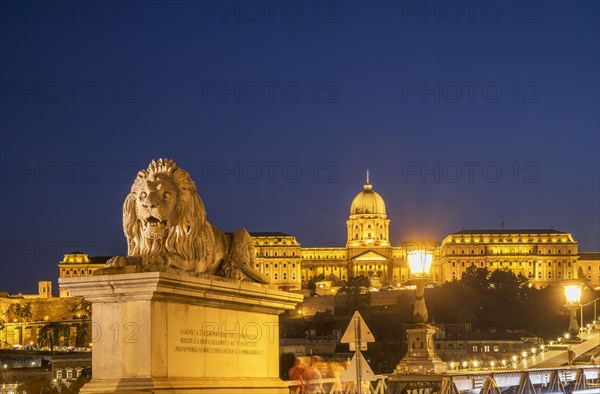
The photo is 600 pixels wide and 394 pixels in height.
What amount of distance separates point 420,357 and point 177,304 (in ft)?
25.2

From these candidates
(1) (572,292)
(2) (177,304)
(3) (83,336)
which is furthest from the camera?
(3) (83,336)

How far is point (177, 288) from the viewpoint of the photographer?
15.7 meters

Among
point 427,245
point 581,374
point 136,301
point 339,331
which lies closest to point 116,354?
point 136,301

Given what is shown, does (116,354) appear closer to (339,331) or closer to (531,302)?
(339,331)

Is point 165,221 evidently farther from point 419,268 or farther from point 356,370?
point 419,268

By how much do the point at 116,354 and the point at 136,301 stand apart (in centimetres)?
65

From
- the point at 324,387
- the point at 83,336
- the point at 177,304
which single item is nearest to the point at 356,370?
the point at 177,304

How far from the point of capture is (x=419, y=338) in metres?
22.8

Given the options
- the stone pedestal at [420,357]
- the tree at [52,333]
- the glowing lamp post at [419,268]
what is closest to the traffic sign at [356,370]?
the stone pedestal at [420,357]

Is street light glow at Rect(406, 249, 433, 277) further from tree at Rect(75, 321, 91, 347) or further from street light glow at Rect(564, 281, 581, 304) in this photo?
tree at Rect(75, 321, 91, 347)

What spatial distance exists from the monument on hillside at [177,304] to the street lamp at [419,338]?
180 inches

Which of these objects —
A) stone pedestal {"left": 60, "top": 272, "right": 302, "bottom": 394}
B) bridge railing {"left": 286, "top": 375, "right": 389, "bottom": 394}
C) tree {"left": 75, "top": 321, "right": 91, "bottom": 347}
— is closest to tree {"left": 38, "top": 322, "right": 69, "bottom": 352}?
tree {"left": 75, "top": 321, "right": 91, "bottom": 347}

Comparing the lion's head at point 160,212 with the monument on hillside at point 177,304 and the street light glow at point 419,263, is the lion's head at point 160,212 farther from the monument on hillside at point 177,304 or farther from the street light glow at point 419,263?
the street light glow at point 419,263

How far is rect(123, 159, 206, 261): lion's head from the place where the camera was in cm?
1631
